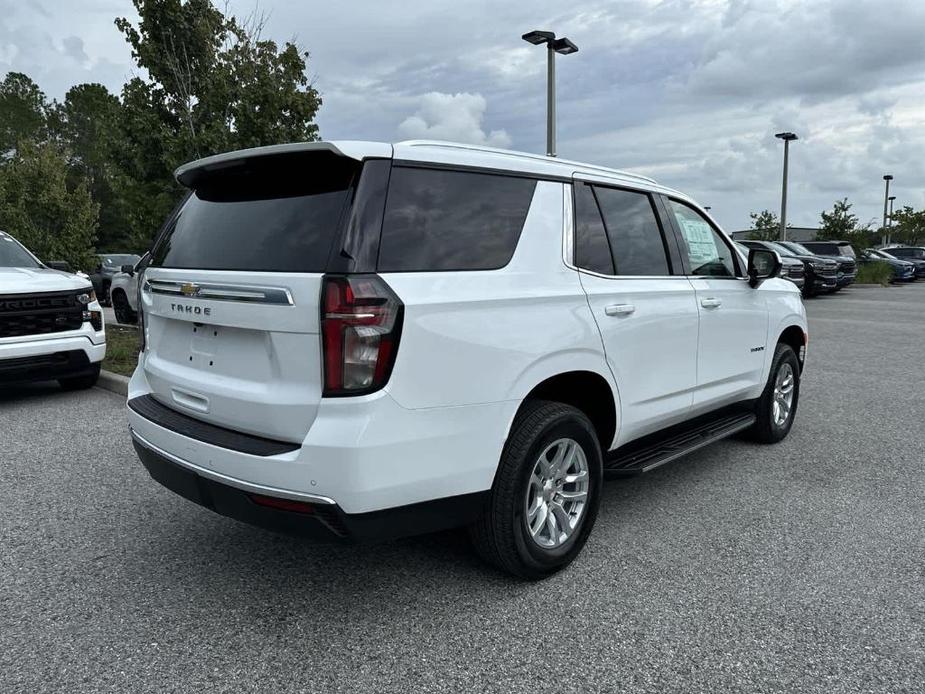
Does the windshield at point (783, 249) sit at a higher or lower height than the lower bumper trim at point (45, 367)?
higher

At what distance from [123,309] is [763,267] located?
39.6 ft

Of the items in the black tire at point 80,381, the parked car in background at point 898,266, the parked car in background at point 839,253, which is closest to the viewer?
the black tire at point 80,381

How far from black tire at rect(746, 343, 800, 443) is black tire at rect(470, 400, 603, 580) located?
2.51 meters

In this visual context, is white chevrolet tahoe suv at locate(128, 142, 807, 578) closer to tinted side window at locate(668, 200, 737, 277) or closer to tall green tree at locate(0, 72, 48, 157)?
tinted side window at locate(668, 200, 737, 277)

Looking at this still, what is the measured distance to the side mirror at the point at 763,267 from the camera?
4827 millimetres

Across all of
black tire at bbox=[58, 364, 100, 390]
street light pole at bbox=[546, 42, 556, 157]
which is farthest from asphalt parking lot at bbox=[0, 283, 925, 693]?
street light pole at bbox=[546, 42, 556, 157]

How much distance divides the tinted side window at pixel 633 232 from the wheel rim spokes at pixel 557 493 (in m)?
1.01

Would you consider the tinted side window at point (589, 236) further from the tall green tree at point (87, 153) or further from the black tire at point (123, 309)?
the tall green tree at point (87, 153)

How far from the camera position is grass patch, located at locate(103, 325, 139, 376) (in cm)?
826

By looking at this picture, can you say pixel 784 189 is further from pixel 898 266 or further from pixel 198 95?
pixel 198 95

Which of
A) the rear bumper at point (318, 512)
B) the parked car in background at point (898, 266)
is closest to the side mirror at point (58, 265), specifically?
the rear bumper at point (318, 512)

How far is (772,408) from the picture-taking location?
5312 millimetres

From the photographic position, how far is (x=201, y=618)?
2.94m

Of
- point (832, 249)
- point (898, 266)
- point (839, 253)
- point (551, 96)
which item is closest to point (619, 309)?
point (551, 96)
